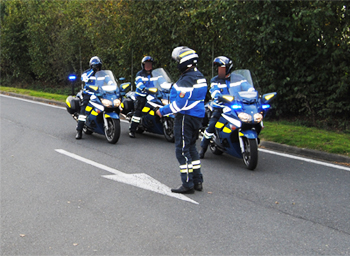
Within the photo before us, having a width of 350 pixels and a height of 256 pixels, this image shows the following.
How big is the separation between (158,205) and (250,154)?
238cm

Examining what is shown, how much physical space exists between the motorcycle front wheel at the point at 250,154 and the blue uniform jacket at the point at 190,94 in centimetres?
159

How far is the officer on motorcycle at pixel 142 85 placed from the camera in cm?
1126

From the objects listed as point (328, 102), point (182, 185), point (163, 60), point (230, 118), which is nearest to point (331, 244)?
point (182, 185)

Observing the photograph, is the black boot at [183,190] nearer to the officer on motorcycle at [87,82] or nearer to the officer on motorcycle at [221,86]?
the officer on motorcycle at [221,86]

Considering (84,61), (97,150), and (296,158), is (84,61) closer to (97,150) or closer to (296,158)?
(97,150)

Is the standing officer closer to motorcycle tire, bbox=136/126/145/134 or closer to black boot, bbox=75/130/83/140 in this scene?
black boot, bbox=75/130/83/140

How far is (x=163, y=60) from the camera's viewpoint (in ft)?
59.2

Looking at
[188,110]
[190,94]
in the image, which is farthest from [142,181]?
[190,94]

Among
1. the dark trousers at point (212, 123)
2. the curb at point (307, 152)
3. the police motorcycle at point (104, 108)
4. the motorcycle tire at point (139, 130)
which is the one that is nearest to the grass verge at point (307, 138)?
the curb at point (307, 152)

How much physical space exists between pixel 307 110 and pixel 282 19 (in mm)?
2668

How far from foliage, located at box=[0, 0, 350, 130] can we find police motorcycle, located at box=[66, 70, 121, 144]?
3.32 metres

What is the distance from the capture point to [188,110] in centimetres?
674

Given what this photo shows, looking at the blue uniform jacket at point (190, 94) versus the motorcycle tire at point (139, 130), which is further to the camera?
the motorcycle tire at point (139, 130)

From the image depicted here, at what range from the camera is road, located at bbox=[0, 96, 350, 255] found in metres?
5.04
